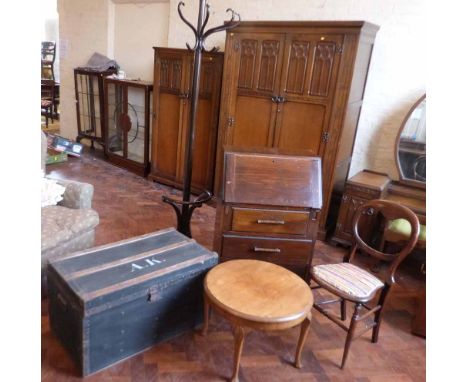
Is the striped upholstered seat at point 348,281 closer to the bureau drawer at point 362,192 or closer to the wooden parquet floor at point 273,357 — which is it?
the wooden parquet floor at point 273,357

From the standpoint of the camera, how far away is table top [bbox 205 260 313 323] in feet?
5.36

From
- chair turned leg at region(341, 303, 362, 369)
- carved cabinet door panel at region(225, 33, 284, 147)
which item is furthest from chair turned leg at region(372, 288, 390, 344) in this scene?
carved cabinet door panel at region(225, 33, 284, 147)

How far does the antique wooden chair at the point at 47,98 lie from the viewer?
6.90 m

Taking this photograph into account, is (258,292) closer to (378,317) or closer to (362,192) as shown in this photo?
(378,317)

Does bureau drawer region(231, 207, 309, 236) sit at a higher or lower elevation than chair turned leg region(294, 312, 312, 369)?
higher

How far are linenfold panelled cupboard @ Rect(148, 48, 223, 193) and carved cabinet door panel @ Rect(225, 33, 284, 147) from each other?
373 millimetres

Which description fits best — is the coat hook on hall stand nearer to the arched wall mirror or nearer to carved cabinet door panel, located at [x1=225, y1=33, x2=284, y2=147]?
carved cabinet door panel, located at [x1=225, y1=33, x2=284, y2=147]

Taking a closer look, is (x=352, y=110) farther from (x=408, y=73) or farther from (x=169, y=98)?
(x=169, y=98)

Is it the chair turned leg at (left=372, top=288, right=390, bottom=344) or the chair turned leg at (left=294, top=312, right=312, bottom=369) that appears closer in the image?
the chair turned leg at (left=294, top=312, right=312, bottom=369)

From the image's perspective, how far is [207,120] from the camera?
158 inches

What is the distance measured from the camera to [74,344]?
1743 mm

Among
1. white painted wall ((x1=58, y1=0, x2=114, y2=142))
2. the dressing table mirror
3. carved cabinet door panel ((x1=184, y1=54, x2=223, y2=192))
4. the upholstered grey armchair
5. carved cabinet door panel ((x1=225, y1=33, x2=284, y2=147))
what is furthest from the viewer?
white painted wall ((x1=58, y1=0, x2=114, y2=142))

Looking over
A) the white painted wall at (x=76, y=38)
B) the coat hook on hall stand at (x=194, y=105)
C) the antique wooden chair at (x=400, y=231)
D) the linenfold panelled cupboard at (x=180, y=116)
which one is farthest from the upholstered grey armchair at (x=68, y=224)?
the white painted wall at (x=76, y=38)

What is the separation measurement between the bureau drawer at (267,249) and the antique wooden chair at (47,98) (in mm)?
6045
